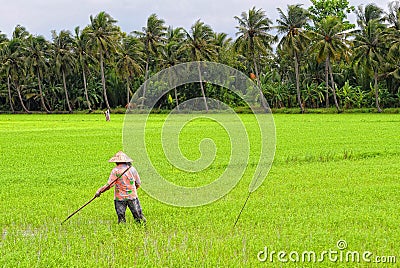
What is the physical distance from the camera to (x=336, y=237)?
498cm

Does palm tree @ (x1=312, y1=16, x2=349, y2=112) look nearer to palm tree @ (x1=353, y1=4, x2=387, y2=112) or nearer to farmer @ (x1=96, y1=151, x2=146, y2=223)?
palm tree @ (x1=353, y1=4, x2=387, y2=112)

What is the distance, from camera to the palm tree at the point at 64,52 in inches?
1751

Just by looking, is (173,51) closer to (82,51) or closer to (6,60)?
(82,51)

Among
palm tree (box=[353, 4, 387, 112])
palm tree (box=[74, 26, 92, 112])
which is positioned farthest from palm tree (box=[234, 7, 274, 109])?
palm tree (box=[74, 26, 92, 112])

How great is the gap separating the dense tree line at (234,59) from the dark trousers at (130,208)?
2761 cm

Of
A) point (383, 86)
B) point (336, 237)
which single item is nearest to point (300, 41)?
point (383, 86)

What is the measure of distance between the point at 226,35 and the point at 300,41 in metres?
10.6

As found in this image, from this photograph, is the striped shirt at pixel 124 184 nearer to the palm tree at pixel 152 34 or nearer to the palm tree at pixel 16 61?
the palm tree at pixel 152 34

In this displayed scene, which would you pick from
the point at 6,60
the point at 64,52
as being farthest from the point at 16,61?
the point at 64,52

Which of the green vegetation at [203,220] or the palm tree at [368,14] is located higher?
the palm tree at [368,14]

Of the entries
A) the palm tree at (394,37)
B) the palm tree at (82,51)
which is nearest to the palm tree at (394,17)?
the palm tree at (394,37)

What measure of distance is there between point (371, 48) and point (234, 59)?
11374 millimetres

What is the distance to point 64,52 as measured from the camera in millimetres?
44375

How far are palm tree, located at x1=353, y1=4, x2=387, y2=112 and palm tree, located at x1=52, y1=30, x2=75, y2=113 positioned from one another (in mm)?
23325
